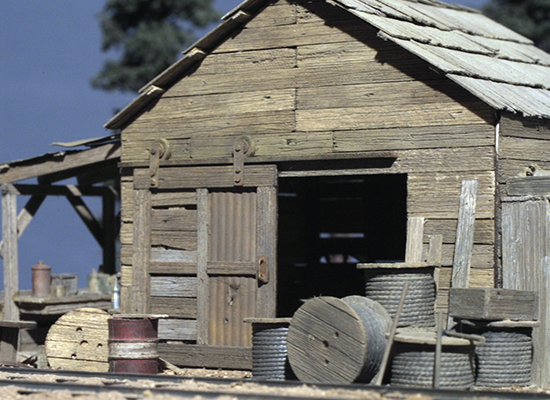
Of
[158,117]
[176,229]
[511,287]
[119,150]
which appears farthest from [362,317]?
[119,150]

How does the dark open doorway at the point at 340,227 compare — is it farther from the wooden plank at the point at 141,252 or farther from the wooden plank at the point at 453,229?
the wooden plank at the point at 453,229

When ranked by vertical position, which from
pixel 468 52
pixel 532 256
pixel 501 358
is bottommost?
pixel 501 358

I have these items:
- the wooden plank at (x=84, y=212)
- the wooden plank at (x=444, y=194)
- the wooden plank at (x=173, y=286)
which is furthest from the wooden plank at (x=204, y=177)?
the wooden plank at (x=84, y=212)

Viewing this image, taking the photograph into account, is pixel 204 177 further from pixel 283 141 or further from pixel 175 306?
pixel 175 306

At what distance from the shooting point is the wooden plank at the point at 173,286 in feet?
45.6

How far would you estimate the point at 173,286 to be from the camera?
46.2 feet

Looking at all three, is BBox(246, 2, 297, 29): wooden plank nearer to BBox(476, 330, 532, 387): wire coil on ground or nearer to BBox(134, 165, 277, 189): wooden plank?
BBox(134, 165, 277, 189): wooden plank

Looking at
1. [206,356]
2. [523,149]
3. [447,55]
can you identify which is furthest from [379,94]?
[206,356]

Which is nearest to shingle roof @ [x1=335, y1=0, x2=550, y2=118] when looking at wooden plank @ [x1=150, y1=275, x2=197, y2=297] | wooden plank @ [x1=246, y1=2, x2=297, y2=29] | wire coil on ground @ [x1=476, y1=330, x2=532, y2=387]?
wooden plank @ [x1=246, y1=2, x2=297, y2=29]

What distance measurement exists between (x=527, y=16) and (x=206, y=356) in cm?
2615

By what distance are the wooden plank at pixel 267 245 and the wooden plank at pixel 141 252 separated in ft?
6.15

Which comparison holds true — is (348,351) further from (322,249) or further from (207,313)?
(322,249)

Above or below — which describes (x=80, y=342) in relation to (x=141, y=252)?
below

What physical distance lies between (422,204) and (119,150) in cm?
551
